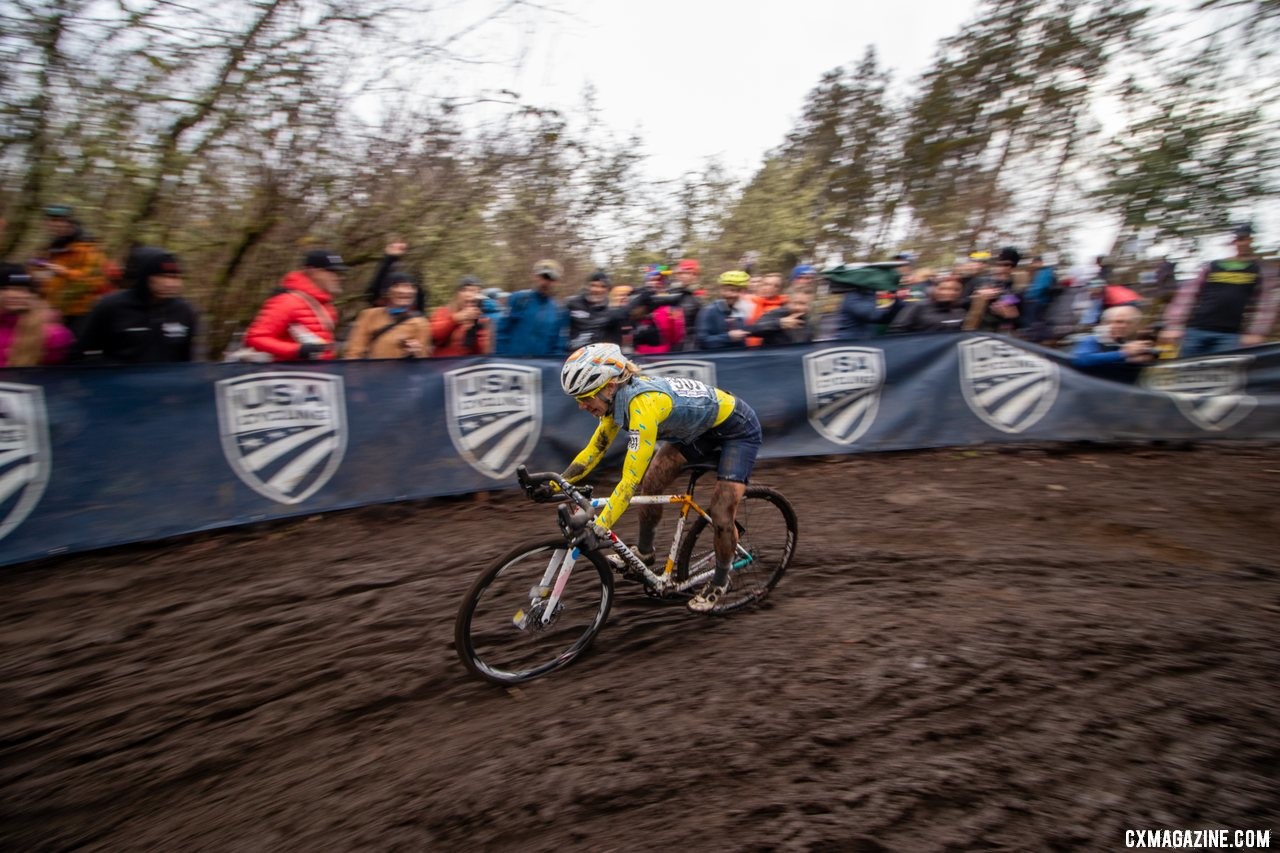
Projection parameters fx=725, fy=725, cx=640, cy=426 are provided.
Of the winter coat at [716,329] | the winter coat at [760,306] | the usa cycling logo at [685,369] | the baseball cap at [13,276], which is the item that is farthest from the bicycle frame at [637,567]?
the baseball cap at [13,276]

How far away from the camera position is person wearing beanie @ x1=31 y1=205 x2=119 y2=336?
5750 millimetres

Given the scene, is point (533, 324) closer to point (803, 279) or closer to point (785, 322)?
point (785, 322)

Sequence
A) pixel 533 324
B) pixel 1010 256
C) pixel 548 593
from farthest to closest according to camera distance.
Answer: pixel 1010 256 → pixel 533 324 → pixel 548 593

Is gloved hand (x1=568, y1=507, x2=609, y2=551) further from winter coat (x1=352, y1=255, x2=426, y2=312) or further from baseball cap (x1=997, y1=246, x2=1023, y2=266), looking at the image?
baseball cap (x1=997, y1=246, x2=1023, y2=266)

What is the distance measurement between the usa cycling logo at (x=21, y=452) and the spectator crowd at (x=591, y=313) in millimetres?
539

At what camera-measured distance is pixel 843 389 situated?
8.09 m

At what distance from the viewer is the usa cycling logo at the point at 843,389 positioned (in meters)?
8.02

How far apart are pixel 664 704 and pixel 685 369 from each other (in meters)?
4.54

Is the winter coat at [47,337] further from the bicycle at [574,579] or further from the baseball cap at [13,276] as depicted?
the bicycle at [574,579]

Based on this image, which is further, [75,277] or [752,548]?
[75,277]

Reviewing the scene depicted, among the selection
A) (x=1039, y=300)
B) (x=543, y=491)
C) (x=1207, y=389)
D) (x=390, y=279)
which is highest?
(x=390, y=279)

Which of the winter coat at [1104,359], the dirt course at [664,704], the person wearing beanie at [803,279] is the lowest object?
the dirt course at [664,704]

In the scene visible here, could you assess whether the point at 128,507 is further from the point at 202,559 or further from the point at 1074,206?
the point at 1074,206

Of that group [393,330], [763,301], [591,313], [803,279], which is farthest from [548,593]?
[803,279]
